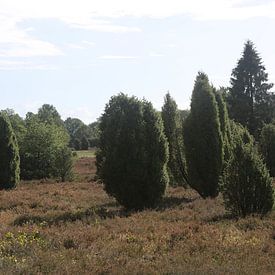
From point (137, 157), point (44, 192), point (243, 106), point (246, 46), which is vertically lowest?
point (44, 192)

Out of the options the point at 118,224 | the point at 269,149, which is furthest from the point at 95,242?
the point at 269,149

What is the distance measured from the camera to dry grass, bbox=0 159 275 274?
330 inches

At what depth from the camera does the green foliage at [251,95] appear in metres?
53.8

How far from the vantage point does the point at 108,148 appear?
58.8 ft

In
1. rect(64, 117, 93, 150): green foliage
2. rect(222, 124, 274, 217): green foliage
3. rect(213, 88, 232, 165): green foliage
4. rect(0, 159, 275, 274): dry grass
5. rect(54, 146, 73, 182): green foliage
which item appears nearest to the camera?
rect(0, 159, 275, 274): dry grass

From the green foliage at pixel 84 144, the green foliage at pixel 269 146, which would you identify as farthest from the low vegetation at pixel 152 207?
the green foliage at pixel 84 144

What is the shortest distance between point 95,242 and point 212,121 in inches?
494

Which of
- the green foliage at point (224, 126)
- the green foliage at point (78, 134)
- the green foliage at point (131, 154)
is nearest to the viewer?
the green foliage at point (131, 154)

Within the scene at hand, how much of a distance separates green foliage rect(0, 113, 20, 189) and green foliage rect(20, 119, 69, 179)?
49.0ft

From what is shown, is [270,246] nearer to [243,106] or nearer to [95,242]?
[95,242]

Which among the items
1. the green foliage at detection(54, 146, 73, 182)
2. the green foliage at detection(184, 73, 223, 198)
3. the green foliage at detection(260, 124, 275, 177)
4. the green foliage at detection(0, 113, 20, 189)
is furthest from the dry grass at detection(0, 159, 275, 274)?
the green foliage at detection(54, 146, 73, 182)

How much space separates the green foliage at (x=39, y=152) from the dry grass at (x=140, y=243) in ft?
96.9

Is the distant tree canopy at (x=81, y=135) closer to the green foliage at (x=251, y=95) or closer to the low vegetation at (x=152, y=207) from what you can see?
the green foliage at (x=251, y=95)

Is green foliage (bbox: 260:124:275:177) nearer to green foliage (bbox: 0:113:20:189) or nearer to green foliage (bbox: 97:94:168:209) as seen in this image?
green foliage (bbox: 0:113:20:189)
